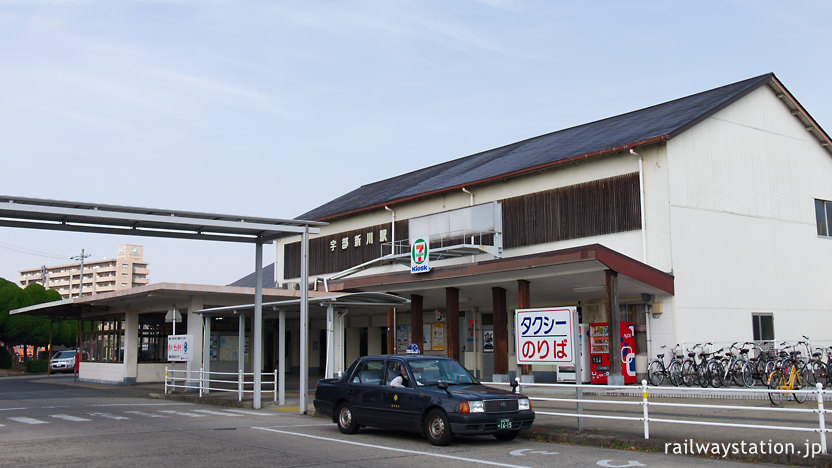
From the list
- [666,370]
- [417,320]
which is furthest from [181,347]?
[666,370]

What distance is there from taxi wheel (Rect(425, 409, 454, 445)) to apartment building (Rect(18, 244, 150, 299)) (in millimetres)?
149210

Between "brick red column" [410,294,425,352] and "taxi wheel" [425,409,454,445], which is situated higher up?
"brick red column" [410,294,425,352]

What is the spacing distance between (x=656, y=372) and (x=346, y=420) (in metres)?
10.5

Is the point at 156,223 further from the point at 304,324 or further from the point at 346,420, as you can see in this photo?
the point at 346,420

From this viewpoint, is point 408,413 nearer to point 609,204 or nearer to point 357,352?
point 609,204

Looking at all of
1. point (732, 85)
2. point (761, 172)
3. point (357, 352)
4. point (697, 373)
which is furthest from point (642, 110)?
point (357, 352)

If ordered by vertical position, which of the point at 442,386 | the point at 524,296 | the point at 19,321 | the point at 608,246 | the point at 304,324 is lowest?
the point at 442,386

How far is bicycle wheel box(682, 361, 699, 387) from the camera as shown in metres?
20.1

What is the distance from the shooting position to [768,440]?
433 inches

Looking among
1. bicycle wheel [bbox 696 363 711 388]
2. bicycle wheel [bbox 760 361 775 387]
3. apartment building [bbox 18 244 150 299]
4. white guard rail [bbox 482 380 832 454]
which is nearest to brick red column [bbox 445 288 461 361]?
white guard rail [bbox 482 380 832 454]

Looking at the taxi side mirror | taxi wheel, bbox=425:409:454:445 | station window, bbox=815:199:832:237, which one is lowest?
taxi wheel, bbox=425:409:454:445

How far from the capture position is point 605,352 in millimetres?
22938

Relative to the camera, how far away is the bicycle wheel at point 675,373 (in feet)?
67.1

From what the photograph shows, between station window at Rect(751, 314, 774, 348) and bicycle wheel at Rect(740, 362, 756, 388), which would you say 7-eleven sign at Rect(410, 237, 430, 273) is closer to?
bicycle wheel at Rect(740, 362, 756, 388)
